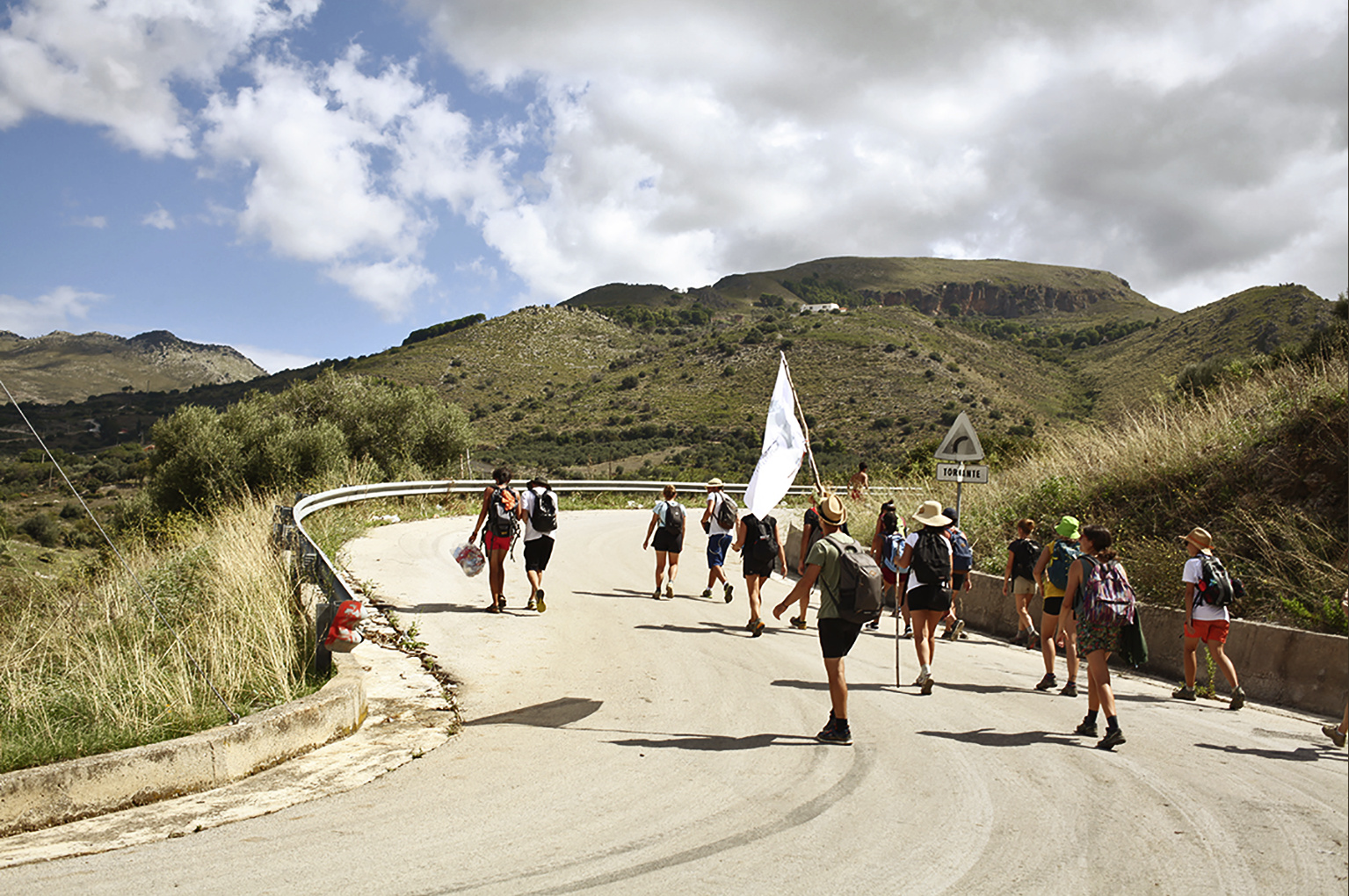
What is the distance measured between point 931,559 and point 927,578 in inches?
7.5

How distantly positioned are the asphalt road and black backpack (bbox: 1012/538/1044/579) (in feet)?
5.55

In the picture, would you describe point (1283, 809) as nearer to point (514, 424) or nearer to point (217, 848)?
point (217, 848)

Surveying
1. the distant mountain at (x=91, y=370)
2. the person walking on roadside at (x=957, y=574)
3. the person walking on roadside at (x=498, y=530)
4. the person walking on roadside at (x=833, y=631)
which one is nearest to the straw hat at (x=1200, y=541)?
the person walking on roadside at (x=957, y=574)

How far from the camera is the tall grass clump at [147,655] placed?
5.69 meters

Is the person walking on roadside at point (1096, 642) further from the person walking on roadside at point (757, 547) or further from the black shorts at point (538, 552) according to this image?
the black shorts at point (538, 552)

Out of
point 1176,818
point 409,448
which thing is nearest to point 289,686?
point 1176,818

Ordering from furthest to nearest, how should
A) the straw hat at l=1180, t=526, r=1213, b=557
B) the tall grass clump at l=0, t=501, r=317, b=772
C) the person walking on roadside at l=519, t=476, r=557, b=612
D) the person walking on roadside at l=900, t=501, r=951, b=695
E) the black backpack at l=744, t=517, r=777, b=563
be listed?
the person walking on roadside at l=519, t=476, r=557, b=612, the black backpack at l=744, t=517, r=777, b=563, the person walking on roadside at l=900, t=501, r=951, b=695, the straw hat at l=1180, t=526, r=1213, b=557, the tall grass clump at l=0, t=501, r=317, b=772

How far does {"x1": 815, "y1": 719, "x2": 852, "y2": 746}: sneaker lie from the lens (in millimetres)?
6363

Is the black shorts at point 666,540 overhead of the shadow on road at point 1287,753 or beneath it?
overhead

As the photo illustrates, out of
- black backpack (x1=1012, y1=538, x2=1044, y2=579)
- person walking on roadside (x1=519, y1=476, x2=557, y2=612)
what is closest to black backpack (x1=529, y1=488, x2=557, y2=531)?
person walking on roadside (x1=519, y1=476, x2=557, y2=612)

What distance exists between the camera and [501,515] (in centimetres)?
1152

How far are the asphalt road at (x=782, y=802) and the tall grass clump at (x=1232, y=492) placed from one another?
243cm

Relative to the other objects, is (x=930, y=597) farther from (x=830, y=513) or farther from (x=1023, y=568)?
(x=1023, y=568)

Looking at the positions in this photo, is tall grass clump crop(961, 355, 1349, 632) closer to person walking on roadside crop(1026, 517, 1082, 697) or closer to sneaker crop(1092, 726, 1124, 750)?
person walking on roadside crop(1026, 517, 1082, 697)
